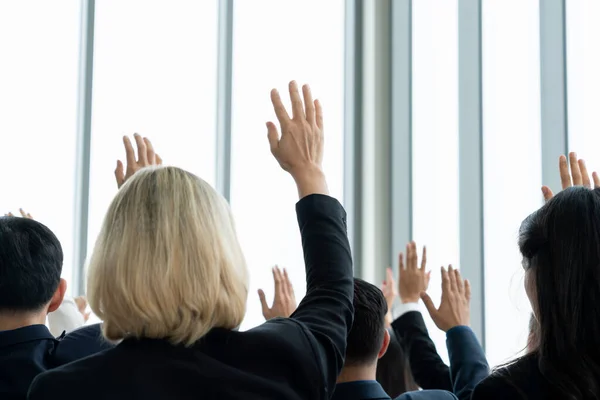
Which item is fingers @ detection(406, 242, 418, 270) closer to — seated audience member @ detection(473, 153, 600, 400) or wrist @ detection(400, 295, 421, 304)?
wrist @ detection(400, 295, 421, 304)

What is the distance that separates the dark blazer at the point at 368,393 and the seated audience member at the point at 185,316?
55cm

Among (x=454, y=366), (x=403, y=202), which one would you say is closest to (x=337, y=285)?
(x=454, y=366)

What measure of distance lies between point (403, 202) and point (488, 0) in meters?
1.51

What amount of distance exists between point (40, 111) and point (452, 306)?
3278 millimetres

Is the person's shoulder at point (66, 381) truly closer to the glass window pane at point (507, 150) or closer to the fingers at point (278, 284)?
the fingers at point (278, 284)

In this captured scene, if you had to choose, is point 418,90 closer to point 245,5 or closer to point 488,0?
point 488,0

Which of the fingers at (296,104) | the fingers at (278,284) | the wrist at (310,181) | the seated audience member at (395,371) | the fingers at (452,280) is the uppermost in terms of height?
the fingers at (296,104)

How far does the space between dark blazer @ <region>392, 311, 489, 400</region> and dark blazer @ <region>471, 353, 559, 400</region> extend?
0.54 meters

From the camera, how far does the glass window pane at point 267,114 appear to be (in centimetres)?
547

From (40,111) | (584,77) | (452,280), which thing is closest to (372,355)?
(452,280)

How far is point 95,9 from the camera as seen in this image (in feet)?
17.2

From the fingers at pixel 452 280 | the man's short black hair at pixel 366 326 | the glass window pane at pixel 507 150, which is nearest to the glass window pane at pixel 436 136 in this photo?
the glass window pane at pixel 507 150

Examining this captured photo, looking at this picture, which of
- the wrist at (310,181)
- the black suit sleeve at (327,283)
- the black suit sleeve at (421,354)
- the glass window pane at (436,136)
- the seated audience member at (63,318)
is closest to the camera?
the black suit sleeve at (327,283)

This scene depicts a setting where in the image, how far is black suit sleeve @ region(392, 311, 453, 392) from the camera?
2410 mm
